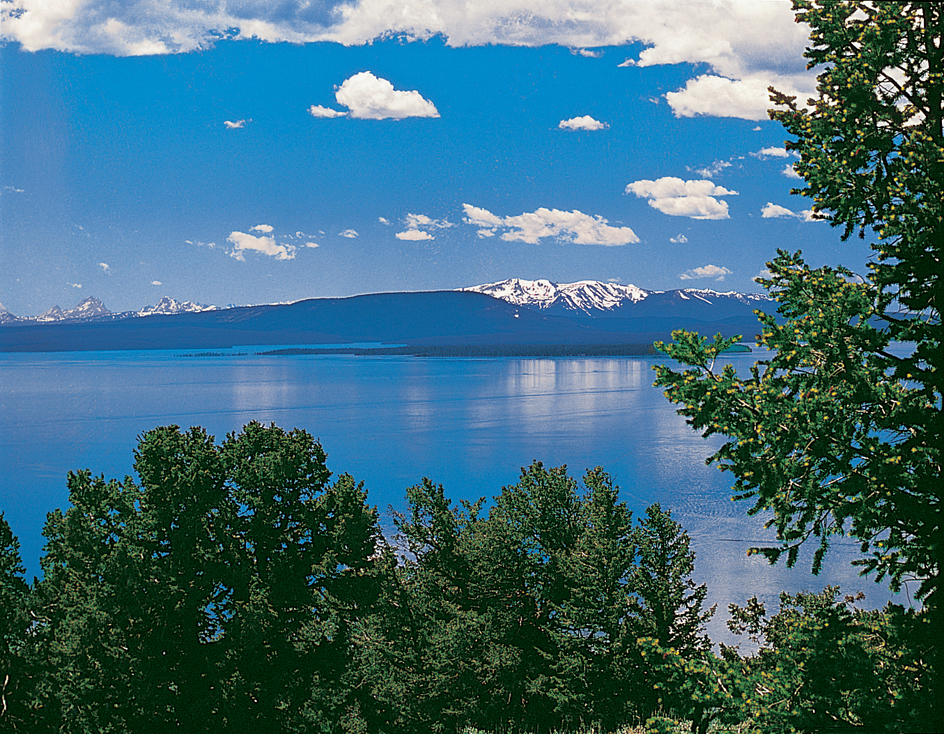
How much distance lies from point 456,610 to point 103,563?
11.4m

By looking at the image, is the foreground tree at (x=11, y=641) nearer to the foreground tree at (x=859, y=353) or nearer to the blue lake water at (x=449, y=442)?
the foreground tree at (x=859, y=353)

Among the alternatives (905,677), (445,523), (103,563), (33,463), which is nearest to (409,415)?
(33,463)

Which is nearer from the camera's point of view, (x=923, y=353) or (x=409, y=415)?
(x=923, y=353)

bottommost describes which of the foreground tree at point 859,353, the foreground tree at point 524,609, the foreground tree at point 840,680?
the foreground tree at point 524,609

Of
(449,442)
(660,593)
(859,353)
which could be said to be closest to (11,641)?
(660,593)

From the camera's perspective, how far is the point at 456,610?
26.1m

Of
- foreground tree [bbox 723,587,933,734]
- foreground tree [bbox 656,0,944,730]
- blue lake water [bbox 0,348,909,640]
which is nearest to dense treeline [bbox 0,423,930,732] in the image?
foreground tree [bbox 723,587,933,734]

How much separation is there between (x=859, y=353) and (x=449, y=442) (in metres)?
101

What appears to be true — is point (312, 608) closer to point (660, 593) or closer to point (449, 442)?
point (660, 593)

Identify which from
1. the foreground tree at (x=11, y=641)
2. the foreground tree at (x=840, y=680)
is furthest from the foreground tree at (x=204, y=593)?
the foreground tree at (x=840, y=680)

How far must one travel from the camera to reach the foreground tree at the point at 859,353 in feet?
28.6

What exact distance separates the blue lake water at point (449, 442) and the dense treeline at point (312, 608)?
19374 millimetres

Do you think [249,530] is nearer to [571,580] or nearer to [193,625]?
[193,625]

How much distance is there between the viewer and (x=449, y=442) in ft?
358
